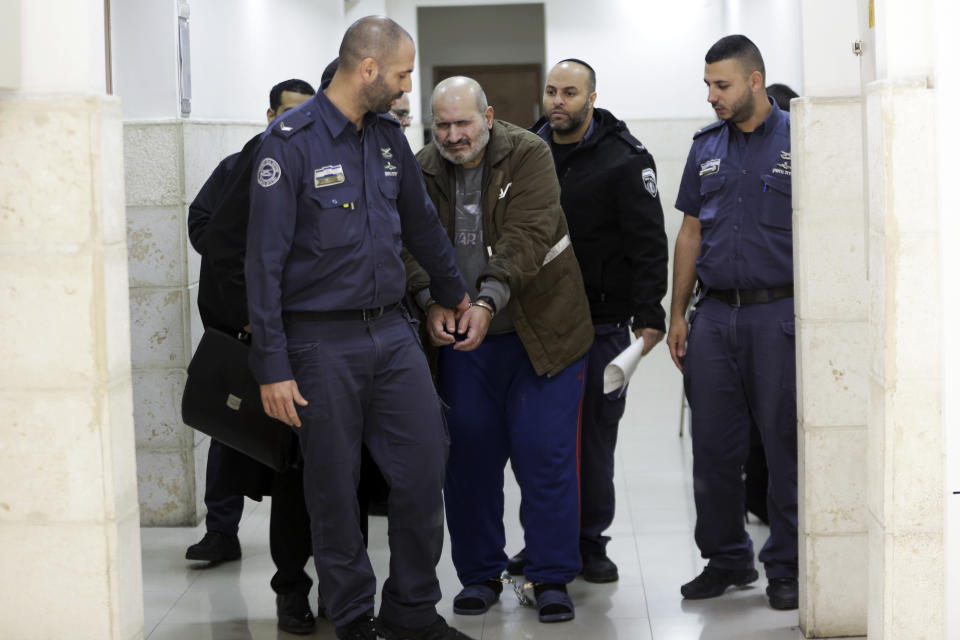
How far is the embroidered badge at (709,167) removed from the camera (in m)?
3.77

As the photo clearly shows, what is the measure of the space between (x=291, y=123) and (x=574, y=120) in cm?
120

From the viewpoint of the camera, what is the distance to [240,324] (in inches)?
139

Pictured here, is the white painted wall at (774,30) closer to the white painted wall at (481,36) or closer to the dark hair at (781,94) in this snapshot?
the dark hair at (781,94)

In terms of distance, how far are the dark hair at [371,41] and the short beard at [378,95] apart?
2.3 inches

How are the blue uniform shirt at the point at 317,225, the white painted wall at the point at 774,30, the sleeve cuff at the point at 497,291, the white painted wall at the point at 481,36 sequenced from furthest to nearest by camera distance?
the white painted wall at the point at 481,36 < the white painted wall at the point at 774,30 < the sleeve cuff at the point at 497,291 < the blue uniform shirt at the point at 317,225

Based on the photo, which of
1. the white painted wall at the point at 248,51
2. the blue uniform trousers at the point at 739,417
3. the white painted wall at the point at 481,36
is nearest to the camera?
the blue uniform trousers at the point at 739,417

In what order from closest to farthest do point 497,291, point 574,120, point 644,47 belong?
point 497,291
point 574,120
point 644,47

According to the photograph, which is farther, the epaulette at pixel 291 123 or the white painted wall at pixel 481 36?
the white painted wall at pixel 481 36

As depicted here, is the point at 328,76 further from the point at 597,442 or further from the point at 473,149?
the point at 597,442

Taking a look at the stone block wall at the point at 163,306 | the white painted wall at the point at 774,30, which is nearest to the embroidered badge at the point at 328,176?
the stone block wall at the point at 163,306

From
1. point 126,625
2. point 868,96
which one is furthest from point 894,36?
point 126,625

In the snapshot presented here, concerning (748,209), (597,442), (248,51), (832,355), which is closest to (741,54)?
(748,209)

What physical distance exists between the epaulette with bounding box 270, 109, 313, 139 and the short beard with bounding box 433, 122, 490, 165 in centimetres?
55

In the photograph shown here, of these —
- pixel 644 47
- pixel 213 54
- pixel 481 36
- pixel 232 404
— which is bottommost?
pixel 232 404
